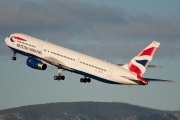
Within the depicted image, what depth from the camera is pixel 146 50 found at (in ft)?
400

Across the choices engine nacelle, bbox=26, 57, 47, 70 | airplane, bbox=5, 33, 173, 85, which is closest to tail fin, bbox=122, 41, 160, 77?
airplane, bbox=5, 33, 173, 85

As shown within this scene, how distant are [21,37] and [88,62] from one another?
21563mm

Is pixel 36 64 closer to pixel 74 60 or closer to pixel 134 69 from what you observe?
pixel 74 60

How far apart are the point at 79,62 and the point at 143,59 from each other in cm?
1604

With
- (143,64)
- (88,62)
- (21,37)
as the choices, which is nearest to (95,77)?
(88,62)

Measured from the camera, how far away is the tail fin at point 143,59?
4764 inches

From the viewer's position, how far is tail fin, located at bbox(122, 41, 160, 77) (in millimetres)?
121000

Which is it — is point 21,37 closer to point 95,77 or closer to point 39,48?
point 39,48

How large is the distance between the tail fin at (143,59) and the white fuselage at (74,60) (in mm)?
1357

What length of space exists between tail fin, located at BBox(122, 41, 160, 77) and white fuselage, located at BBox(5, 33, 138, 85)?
53.4 inches

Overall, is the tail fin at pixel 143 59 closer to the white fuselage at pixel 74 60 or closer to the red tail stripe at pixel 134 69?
the red tail stripe at pixel 134 69

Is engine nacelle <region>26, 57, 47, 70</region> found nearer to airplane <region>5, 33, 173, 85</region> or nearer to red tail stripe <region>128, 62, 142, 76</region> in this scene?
airplane <region>5, 33, 173, 85</region>

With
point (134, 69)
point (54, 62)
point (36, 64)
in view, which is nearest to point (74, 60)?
point (54, 62)

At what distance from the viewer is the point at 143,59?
121812mm
